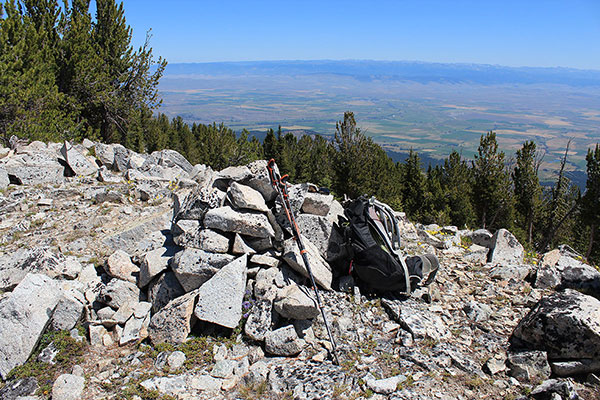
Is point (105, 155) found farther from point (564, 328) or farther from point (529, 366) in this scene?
point (564, 328)

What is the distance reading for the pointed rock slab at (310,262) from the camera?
20.5 feet

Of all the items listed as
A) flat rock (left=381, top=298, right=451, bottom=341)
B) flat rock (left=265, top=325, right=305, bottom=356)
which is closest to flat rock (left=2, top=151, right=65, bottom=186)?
flat rock (left=265, top=325, right=305, bottom=356)

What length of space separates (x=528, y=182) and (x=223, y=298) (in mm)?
35590

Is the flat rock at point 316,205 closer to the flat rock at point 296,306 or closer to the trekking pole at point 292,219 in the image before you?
the trekking pole at point 292,219

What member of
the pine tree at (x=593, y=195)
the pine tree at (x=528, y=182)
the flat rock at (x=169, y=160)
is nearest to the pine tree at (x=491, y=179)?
the pine tree at (x=528, y=182)

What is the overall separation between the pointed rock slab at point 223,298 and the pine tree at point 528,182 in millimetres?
34024

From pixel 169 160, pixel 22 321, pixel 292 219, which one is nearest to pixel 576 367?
pixel 292 219

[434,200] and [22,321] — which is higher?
[22,321]

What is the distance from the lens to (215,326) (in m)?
5.76

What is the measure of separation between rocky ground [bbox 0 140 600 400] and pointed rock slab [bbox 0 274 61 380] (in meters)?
0.02

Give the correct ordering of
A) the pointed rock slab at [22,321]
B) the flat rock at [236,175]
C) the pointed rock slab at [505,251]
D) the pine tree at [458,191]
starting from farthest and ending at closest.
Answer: the pine tree at [458,191] → the pointed rock slab at [505,251] → the flat rock at [236,175] → the pointed rock slab at [22,321]

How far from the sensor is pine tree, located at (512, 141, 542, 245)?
3238 cm

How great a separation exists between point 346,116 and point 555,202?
21.1 m

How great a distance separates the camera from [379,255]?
20.4ft
